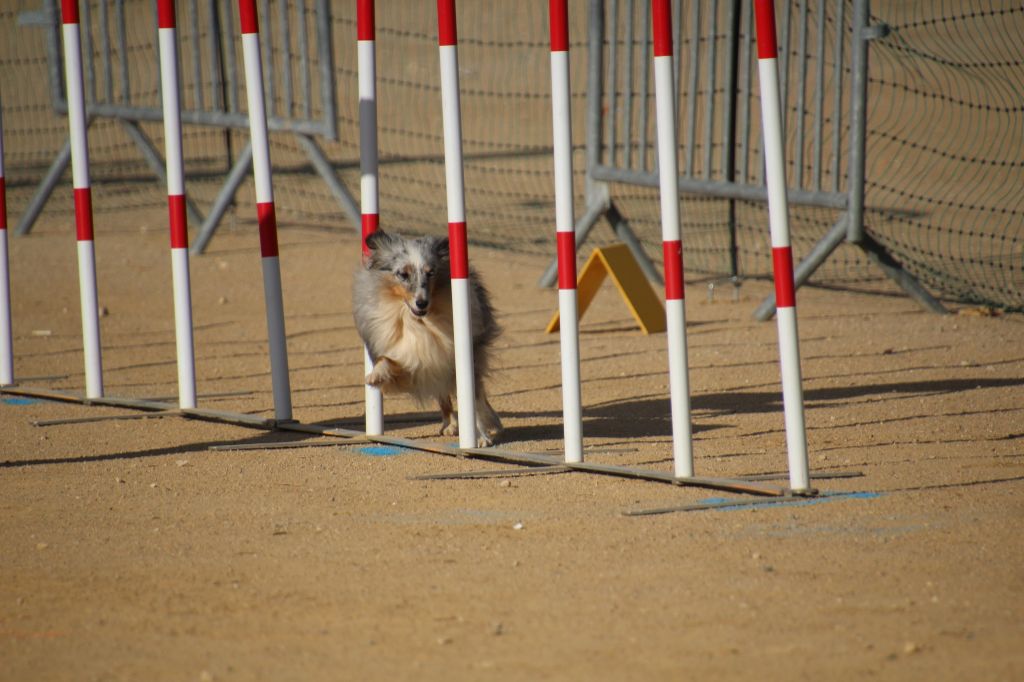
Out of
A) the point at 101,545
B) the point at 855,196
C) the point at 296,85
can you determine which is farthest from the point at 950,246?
the point at 296,85

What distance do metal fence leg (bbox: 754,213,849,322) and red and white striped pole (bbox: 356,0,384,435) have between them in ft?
14.6

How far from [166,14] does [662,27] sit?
322 centimetres

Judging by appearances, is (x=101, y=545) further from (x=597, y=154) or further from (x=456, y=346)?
(x=597, y=154)

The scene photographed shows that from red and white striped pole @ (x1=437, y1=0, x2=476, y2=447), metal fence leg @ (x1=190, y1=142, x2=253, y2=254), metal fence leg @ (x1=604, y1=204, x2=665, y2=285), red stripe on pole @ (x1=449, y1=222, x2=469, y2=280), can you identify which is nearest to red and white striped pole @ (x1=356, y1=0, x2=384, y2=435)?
red and white striped pole @ (x1=437, y1=0, x2=476, y2=447)

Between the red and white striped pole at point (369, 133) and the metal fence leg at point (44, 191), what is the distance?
8514mm

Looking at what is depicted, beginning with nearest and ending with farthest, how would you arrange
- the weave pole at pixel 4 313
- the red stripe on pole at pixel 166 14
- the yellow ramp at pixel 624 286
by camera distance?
the red stripe on pole at pixel 166 14
the weave pole at pixel 4 313
the yellow ramp at pixel 624 286

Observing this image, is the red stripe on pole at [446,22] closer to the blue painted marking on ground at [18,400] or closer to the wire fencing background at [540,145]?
the blue painted marking on ground at [18,400]

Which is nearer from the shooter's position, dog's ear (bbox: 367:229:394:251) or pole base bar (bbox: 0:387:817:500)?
pole base bar (bbox: 0:387:817:500)

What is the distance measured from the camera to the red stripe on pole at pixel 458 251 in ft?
22.4

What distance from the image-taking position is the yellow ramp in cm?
1072

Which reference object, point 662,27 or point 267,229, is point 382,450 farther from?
point 662,27

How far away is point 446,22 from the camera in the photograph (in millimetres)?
6668

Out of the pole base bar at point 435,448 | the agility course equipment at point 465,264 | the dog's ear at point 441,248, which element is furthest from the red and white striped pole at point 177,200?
the dog's ear at point 441,248

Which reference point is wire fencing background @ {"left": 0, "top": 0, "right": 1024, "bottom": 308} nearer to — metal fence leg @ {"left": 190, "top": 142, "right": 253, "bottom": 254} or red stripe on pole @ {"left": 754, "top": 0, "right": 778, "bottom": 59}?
metal fence leg @ {"left": 190, "top": 142, "right": 253, "bottom": 254}
